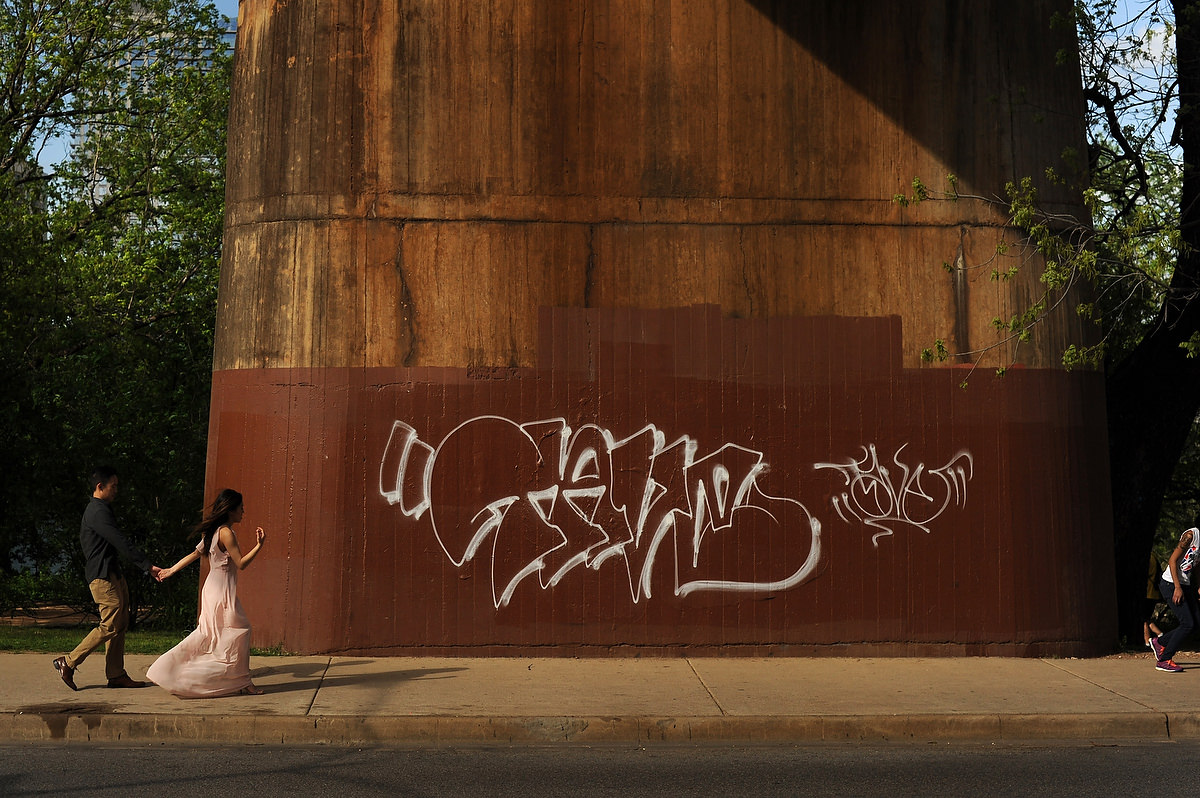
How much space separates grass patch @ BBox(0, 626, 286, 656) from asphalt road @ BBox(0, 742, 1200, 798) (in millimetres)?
3023

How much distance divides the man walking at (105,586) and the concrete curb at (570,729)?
0.98 metres

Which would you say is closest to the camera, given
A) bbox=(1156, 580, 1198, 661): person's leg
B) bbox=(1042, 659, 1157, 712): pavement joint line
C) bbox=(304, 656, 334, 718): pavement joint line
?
bbox=(304, 656, 334, 718): pavement joint line

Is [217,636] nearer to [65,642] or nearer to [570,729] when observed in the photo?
[570,729]

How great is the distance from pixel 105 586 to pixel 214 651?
41.1 inches

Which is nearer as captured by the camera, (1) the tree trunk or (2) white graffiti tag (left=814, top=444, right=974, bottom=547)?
(2) white graffiti tag (left=814, top=444, right=974, bottom=547)

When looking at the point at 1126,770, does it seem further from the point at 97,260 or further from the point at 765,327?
the point at 97,260

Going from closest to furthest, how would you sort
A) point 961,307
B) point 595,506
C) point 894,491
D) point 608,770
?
point 608,770 → point 595,506 → point 894,491 → point 961,307

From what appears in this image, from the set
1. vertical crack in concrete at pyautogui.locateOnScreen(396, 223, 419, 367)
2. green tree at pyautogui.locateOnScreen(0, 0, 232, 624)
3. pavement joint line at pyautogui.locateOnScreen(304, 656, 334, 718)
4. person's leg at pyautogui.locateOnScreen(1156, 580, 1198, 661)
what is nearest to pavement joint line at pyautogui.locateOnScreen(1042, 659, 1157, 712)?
person's leg at pyautogui.locateOnScreen(1156, 580, 1198, 661)

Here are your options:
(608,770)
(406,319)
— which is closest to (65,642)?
(406,319)

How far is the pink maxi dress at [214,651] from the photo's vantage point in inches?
317

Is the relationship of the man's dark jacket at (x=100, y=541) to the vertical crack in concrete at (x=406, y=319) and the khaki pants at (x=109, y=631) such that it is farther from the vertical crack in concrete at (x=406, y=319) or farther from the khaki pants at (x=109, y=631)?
the vertical crack in concrete at (x=406, y=319)

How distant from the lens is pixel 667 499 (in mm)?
10172

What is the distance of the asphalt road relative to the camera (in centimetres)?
620

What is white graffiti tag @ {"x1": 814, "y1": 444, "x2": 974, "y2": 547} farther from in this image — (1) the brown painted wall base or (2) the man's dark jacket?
(2) the man's dark jacket
